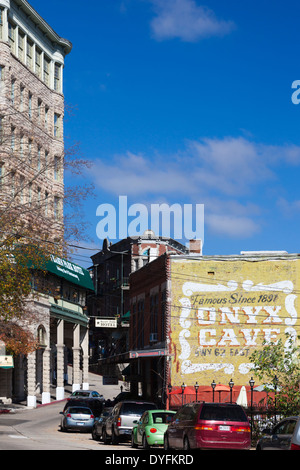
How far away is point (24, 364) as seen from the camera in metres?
65.6

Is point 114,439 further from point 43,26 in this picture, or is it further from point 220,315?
point 43,26

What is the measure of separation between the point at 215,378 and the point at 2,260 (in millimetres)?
19849

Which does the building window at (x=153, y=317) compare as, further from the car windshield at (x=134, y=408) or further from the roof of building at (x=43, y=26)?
the roof of building at (x=43, y=26)

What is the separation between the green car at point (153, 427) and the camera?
88.7 feet

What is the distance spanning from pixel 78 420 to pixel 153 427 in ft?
46.3

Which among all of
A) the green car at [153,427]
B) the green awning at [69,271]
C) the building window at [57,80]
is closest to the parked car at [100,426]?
the green car at [153,427]

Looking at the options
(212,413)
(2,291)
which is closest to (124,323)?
(2,291)

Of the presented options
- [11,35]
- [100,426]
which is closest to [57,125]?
[11,35]

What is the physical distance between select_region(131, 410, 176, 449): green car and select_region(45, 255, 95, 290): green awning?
34590 millimetres

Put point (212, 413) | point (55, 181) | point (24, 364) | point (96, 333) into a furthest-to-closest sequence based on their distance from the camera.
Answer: point (96, 333) < point (55, 181) < point (24, 364) < point (212, 413)

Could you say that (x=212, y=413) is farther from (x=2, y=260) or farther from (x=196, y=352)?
(x=196, y=352)

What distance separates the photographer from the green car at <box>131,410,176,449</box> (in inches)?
1065

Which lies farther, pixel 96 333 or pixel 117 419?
pixel 96 333

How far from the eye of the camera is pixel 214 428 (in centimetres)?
2248
